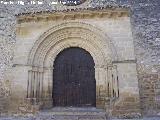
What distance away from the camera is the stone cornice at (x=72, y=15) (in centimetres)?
733

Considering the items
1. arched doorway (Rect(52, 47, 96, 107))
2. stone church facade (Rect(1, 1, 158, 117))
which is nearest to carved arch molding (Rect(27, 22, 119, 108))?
stone church facade (Rect(1, 1, 158, 117))

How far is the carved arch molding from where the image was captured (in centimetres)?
725

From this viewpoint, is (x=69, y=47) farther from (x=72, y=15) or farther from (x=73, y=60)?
(x=72, y=15)

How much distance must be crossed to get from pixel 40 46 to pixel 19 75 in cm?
119

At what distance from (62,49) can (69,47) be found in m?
0.27

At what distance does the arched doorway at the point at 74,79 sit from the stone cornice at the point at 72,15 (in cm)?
119

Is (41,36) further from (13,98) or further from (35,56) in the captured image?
(13,98)

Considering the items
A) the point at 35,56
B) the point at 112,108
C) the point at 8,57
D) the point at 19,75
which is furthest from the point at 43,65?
the point at 112,108

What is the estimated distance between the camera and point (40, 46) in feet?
24.9

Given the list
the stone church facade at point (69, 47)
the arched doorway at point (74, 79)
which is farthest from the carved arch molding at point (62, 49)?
the arched doorway at point (74, 79)

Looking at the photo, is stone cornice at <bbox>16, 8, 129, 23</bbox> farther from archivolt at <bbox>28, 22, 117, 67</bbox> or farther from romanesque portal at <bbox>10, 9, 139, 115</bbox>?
archivolt at <bbox>28, 22, 117, 67</bbox>

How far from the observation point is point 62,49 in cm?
791

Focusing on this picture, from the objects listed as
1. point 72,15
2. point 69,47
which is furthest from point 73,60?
point 72,15

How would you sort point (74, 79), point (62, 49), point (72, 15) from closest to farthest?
point (72, 15) < point (74, 79) < point (62, 49)
